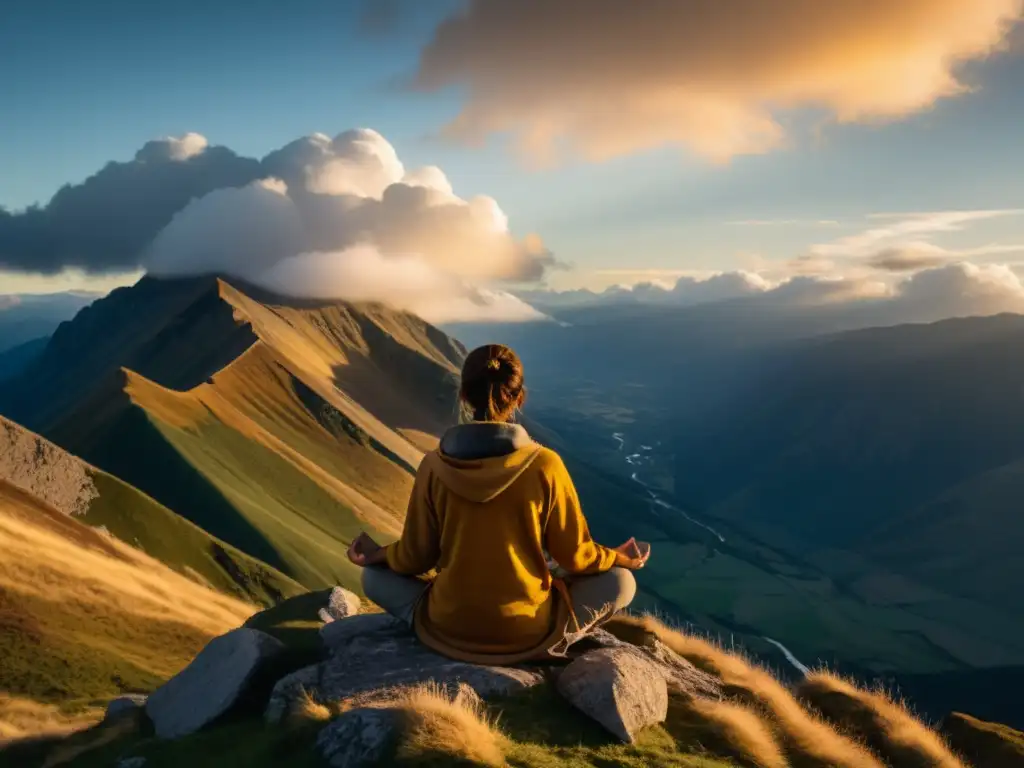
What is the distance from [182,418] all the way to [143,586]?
92.0 m

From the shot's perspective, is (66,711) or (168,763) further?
(66,711)

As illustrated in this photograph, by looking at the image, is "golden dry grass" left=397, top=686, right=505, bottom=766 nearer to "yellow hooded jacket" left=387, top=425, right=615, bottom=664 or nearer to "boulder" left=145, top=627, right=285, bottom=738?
"yellow hooded jacket" left=387, top=425, right=615, bottom=664

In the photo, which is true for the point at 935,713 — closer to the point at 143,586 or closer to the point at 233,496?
the point at 233,496

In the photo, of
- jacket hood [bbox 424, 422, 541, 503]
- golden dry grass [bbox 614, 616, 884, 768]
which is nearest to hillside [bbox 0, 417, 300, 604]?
golden dry grass [bbox 614, 616, 884, 768]

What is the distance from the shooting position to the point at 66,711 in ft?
108

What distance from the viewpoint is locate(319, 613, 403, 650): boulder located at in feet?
44.1

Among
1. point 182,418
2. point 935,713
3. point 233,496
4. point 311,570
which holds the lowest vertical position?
point 935,713

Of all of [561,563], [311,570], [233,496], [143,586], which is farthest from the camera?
[233,496]

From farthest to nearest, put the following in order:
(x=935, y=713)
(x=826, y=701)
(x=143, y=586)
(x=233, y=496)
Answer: (x=935, y=713), (x=233, y=496), (x=143, y=586), (x=826, y=701)

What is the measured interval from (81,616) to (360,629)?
47064mm

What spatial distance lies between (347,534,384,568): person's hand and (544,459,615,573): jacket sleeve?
313cm

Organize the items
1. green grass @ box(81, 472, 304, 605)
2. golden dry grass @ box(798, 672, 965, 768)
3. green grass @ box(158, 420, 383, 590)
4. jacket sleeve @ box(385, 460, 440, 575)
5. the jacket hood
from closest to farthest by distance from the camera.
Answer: the jacket hood
jacket sleeve @ box(385, 460, 440, 575)
golden dry grass @ box(798, 672, 965, 768)
green grass @ box(81, 472, 304, 605)
green grass @ box(158, 420, 383, 590)

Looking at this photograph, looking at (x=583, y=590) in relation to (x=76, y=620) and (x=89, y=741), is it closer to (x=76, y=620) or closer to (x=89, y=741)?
(x=89, y=741)

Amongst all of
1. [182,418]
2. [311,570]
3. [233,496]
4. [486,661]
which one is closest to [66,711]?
[486,661]
